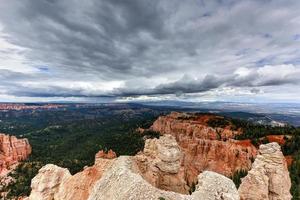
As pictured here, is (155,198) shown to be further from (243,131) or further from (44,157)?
(44,157)

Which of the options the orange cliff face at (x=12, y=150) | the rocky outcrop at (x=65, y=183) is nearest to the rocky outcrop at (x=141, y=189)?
the rocky outcrop at (x=65, y=183)

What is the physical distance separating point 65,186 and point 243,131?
93662 mm

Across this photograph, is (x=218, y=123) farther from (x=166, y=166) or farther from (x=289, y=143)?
(x=166, y=166)

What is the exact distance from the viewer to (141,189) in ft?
53.2

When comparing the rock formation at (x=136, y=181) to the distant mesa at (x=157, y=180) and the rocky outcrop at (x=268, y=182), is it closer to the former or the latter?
the distant mesa at (x=157, y=180)

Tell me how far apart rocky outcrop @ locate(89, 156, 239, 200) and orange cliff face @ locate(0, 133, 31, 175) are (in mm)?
108951

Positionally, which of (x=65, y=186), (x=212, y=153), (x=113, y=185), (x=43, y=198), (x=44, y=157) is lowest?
(x=44, y=157)

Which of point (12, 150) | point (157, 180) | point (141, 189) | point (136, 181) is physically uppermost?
point (136, 181)

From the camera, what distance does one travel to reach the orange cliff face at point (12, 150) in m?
114

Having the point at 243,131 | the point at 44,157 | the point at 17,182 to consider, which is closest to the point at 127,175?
the point at 17,182

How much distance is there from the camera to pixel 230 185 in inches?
692

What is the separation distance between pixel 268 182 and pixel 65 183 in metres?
21.6

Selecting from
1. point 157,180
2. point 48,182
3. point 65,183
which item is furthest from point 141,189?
point 48,182

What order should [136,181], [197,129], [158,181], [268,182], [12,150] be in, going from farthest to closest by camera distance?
[12,150] < [197,129] < [158,181] < [268,182] < [136,181]
